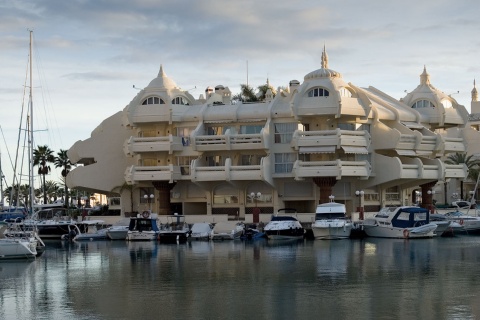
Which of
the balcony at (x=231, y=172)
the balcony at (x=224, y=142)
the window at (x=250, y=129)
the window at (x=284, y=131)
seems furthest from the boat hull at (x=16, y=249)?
the window at (x=284, y=131)

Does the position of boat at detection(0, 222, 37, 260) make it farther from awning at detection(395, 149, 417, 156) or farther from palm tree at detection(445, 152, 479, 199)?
palm tree at detection(445, 152, 479, 199)

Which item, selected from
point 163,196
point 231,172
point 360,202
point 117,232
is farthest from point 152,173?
point 360,202

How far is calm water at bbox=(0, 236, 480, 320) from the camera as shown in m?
35.2

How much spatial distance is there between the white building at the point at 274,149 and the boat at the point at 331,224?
27.1 ft

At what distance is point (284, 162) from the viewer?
9188 cm

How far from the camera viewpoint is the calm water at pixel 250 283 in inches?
1385

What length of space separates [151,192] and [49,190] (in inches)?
3207

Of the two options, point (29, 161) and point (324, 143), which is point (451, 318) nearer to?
point (29, 161)

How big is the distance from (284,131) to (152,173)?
47.2 ft

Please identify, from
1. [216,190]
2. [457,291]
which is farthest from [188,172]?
[457,291]

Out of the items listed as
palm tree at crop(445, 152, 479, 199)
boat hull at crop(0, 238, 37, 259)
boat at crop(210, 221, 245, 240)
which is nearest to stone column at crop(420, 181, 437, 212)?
palm tree at crop(445, 152, 479, 199)

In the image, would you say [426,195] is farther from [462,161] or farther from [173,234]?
[173,234]

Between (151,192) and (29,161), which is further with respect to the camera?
(151,192)

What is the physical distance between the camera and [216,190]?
94.4 m
